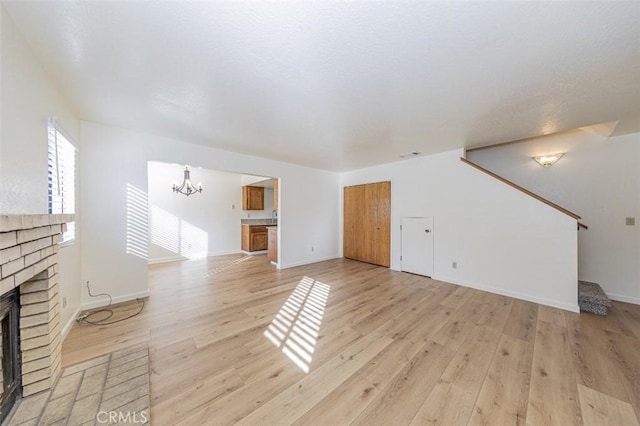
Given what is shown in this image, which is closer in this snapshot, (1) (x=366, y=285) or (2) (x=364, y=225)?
(1) (x=366, y=285)

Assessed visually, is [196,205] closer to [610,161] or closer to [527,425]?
[527,425]

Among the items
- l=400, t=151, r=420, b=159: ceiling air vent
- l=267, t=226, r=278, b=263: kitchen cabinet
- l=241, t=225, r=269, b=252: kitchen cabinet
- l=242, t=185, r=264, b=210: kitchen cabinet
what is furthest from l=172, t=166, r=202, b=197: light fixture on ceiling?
l=400, t=151, r=420, b=159: ceiling air vent

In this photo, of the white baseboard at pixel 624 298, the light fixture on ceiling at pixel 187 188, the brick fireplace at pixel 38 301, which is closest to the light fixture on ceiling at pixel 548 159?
the white baseboard at pixel 624 298

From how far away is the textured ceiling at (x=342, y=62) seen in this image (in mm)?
1207

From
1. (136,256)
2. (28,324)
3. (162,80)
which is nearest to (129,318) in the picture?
(136,256)

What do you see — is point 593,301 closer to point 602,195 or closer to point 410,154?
point 602,195

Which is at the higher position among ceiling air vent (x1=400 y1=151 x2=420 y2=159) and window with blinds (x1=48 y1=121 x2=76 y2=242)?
ceiling air vent (x1=400 y1=151 x2=420 y2=159)

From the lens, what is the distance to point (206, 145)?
3.56 m

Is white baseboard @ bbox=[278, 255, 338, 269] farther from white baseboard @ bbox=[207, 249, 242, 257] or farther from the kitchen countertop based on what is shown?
white baseboard @ bbox=[207, 249, 242, 257]

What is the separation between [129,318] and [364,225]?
438 cm

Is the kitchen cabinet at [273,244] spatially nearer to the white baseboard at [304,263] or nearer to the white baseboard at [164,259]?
the white baseboard at [304,263]

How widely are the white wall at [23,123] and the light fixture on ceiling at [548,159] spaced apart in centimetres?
601

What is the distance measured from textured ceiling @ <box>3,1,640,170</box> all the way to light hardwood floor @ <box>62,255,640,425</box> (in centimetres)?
234

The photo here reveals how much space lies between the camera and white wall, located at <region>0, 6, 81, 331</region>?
1.26m
